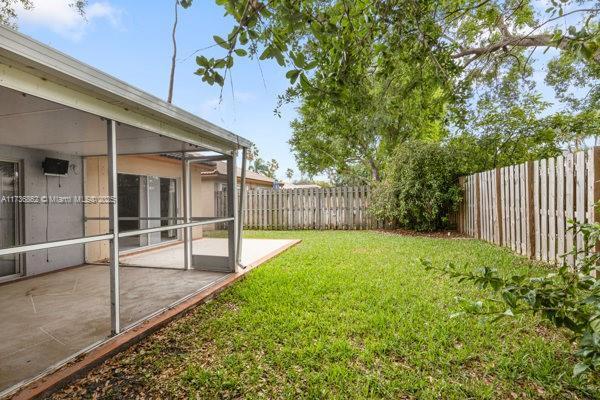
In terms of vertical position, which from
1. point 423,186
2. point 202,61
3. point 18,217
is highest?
point 202,61

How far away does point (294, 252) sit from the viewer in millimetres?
7082

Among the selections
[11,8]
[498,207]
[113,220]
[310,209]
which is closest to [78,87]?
[113,220]

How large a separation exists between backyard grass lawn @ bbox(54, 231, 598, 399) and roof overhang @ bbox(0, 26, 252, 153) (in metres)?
2.22

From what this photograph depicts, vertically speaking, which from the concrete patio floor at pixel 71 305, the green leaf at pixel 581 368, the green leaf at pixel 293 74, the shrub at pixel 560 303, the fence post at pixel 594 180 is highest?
the green leaf at pixel 293 74

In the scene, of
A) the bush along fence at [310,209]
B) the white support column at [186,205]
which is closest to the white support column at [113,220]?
the white support column at [186,205]

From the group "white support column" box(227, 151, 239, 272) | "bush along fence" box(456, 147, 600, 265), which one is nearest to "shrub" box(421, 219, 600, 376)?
"bush along fence" box(456, 147, 600, 265)

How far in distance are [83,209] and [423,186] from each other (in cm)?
870

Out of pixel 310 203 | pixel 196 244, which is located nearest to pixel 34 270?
pixel 196 244

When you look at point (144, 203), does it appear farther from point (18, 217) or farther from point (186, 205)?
point (186, 205)

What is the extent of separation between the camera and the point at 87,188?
21.9ft

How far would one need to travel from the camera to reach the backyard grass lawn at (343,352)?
2209mm

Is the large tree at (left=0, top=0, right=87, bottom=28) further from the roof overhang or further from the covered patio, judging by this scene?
the roof overhang

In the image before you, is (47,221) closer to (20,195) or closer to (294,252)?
(20,195)

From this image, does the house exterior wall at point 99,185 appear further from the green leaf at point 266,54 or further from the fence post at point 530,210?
the fence post at point 530,210
